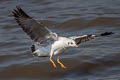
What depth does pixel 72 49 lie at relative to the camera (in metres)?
9.54

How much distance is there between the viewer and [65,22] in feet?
38.0

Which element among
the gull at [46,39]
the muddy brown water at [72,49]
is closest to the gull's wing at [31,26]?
the gull at [46,39]

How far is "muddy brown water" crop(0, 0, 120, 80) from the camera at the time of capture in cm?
830

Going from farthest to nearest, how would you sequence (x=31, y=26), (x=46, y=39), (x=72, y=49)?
(x=72, y=49), (x=46, y=39), (x=31, y=26)

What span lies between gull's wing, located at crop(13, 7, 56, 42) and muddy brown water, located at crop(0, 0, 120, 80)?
933 millimetres

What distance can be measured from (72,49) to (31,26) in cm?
237

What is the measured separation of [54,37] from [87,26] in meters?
3.37

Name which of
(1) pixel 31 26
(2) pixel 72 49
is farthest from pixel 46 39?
(2) pixel 72 49

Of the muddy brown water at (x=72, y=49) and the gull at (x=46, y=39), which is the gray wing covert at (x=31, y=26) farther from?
the muddy brown water at (x=72, y=49)

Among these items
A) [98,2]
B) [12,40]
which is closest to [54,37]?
[12,40]

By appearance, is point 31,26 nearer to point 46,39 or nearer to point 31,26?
point 31,26

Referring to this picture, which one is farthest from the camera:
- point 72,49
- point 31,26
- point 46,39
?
point 72,49

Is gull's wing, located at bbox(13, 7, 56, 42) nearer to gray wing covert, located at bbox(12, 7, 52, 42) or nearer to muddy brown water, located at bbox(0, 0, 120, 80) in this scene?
gray wing covert, located at bbox(12, 7, 52, 42)

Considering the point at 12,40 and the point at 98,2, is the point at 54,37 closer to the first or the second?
the point at 12,40
